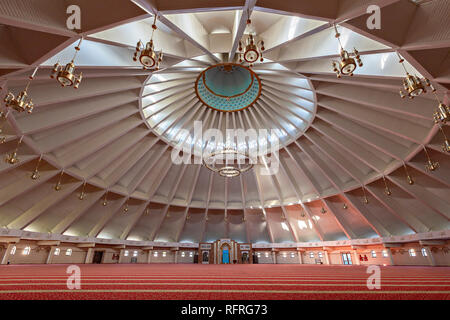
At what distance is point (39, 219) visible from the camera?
57.5ft

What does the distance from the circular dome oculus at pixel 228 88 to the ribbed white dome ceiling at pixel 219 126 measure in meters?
0.70

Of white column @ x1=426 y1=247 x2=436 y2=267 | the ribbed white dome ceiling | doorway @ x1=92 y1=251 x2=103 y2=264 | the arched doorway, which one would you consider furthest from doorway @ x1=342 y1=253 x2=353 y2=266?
doorway @ x1=92 y1=251 x2=103 y2=264

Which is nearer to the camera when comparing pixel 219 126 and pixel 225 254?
pixel 219 126

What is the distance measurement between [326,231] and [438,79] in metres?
19.1

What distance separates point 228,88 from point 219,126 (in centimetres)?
352

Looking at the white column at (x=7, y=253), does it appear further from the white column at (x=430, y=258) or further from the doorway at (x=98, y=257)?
the white column at (x=430, y=258)

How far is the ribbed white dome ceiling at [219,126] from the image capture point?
7.04 m

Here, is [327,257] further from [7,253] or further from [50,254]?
[7,253]

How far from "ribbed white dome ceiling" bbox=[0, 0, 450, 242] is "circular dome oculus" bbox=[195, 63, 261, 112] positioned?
697 mm

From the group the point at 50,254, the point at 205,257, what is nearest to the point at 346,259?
the point at 205,257

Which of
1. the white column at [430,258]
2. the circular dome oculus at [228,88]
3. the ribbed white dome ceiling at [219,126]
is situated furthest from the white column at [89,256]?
the white column at [430,258]

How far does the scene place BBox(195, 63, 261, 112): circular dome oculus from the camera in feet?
49.0

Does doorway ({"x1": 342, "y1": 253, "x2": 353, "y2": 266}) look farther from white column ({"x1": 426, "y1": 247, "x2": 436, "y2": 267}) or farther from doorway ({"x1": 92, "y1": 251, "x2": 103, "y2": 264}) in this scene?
doorway ({"x1": 92, "y1": 251, "x2": 103, "y2": 264})

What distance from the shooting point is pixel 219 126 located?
18.3 m
